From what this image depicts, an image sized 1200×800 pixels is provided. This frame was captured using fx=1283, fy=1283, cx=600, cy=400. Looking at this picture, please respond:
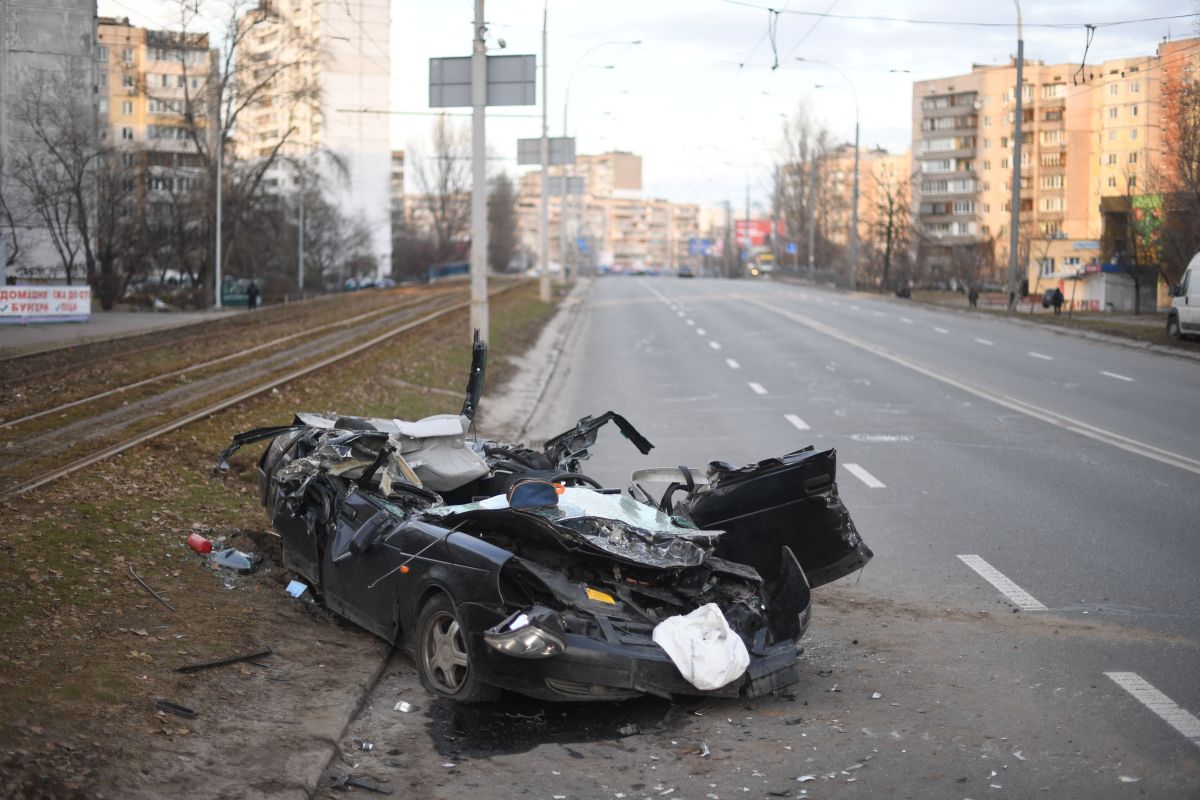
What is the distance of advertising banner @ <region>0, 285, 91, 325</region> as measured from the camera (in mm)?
33844

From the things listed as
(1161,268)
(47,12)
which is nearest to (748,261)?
(1161,268)

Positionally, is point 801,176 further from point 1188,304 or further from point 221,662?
point 221,662

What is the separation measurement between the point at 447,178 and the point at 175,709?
117121 millimetres

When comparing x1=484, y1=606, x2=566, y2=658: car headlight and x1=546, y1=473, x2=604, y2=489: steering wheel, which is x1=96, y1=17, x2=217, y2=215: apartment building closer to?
x1=546, y1=473, x2=604, y2=489: steering wheel

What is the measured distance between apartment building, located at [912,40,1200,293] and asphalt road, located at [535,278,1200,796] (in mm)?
47984

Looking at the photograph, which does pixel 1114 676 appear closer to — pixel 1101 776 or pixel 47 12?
pixel 1101 776

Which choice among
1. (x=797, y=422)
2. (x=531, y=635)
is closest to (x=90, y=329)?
(x=797, y=422)

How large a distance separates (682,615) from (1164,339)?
3017 centimetres

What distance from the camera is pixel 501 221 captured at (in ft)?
427

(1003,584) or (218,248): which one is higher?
(218,248)

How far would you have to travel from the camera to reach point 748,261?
166 metres

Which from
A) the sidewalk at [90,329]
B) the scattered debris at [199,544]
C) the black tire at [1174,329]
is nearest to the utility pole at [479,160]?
the sidewalk at [90,329]

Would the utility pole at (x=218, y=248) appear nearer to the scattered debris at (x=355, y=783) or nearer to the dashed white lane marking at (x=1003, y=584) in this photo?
the dashed white lane marking at (x=1003, y=584)

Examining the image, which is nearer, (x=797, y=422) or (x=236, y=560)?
(x=236, y=560)
